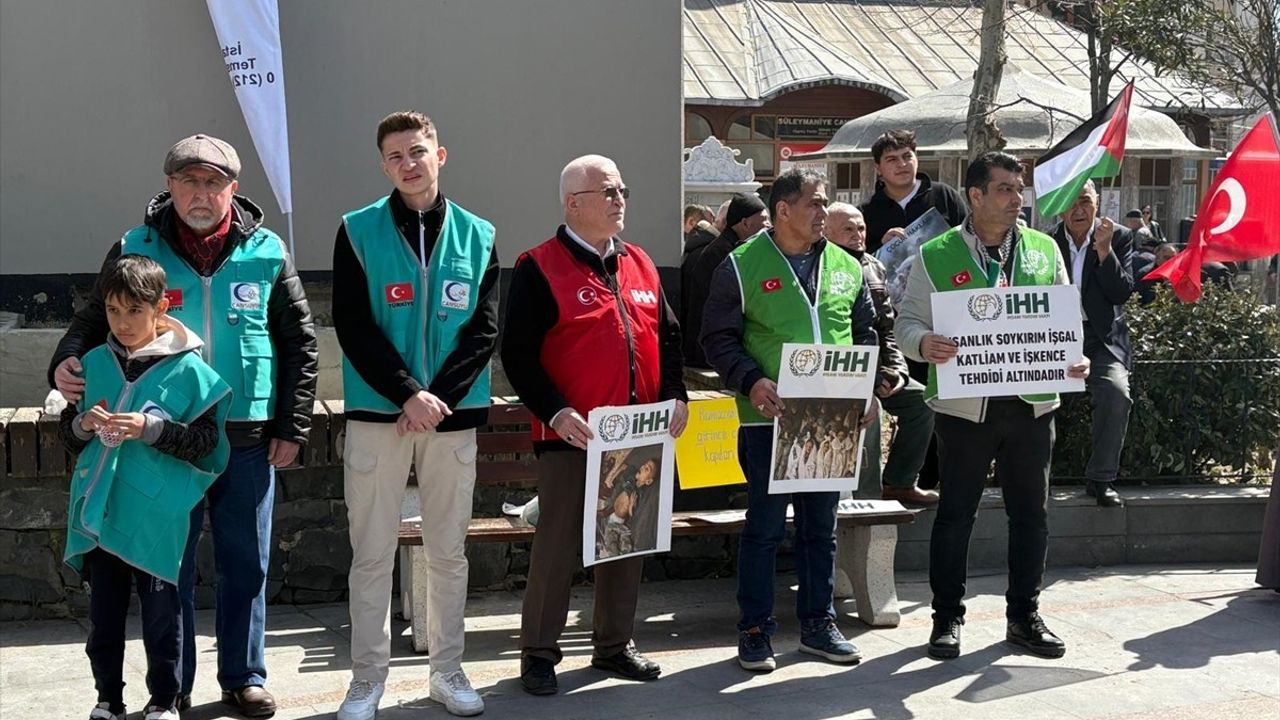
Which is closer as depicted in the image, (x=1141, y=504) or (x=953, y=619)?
(x=953, y=619)

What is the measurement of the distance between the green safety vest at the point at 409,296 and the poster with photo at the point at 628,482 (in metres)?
0.55

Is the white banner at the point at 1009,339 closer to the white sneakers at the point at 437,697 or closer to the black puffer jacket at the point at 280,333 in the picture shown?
the white sneakers at the point at 437,697

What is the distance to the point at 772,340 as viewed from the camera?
236 inches

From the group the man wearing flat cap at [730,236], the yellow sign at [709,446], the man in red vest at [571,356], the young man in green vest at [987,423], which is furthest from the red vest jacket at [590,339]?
the man wearing flat cap at [730,236]

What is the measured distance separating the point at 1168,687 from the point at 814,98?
22821 millimetres

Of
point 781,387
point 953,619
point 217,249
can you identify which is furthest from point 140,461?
point 953,619

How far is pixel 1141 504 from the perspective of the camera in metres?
7.93

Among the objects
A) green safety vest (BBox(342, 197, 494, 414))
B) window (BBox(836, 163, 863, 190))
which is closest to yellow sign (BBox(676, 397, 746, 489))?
green safety vest (BBox(342, 197, 494, 414))

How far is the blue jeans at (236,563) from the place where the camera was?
5.24 metres

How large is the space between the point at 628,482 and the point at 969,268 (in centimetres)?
171

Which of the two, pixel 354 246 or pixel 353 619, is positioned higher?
pixel 354 246

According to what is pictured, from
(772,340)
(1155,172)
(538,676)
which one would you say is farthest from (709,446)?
(1155,172)

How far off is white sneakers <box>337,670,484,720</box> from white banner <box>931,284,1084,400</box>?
2.25 meters

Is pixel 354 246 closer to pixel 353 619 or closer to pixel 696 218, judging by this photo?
pixel 353 619
